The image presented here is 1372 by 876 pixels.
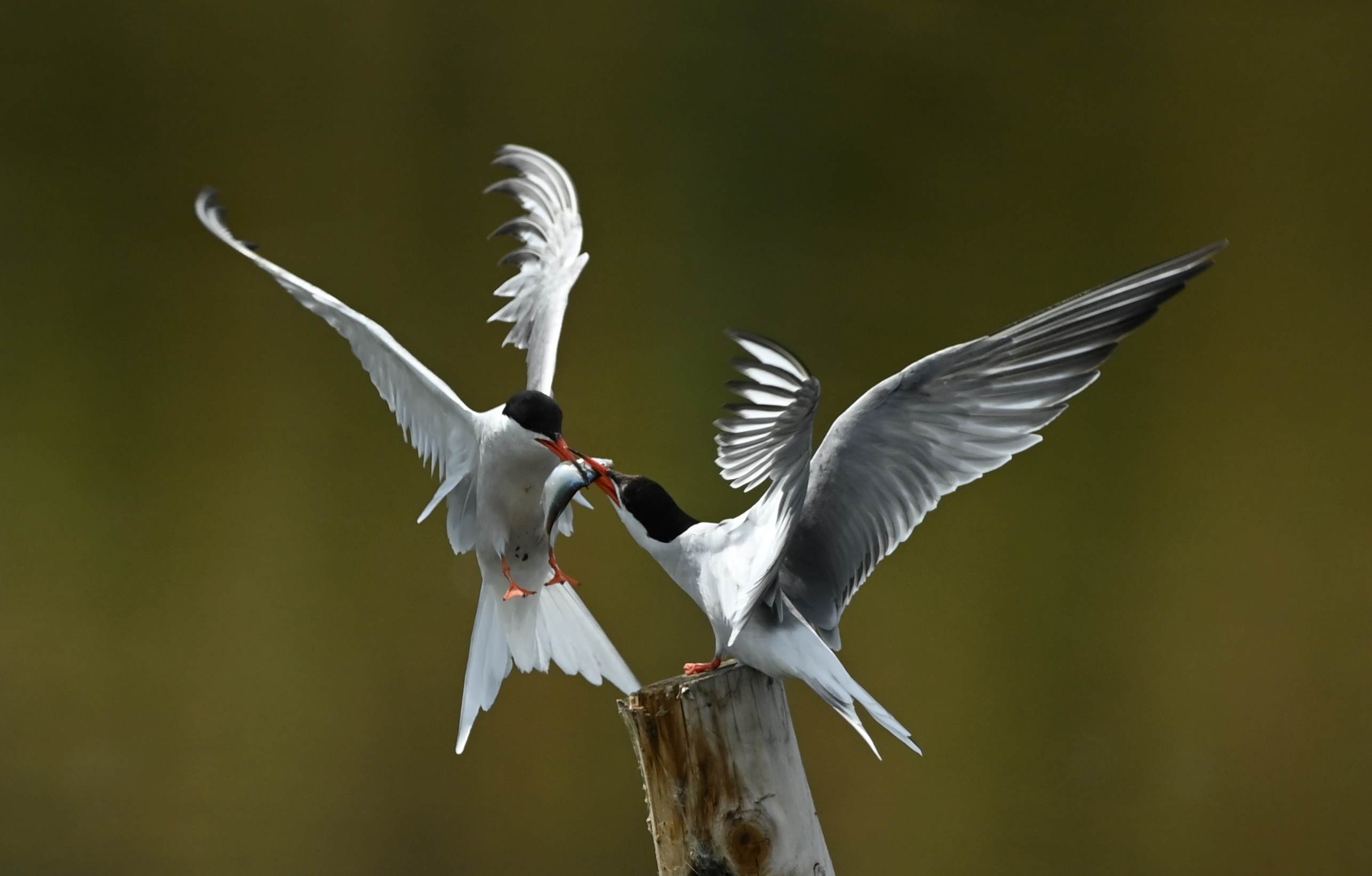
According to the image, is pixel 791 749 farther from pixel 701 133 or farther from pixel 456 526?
pixel 701 133

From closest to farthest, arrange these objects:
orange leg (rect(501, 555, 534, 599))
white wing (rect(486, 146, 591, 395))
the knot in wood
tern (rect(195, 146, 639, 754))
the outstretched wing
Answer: the outstretched wing, the knot in wood, tern (rect(195, 146, 639, 754)), orange leg (rect(501, 555, 534, 599)), white wing (rect(486, 146, 591, 395))

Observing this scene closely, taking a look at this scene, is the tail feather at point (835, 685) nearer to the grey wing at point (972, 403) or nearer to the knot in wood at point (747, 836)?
the knot in wood at point (747, 836)

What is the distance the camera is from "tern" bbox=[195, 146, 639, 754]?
2.24m

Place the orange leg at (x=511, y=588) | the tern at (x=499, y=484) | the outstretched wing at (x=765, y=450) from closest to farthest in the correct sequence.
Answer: the outstretched wing at (x=765, y=450), the tern at (x=499, y=484), the orange leg at (x=511, y=588)

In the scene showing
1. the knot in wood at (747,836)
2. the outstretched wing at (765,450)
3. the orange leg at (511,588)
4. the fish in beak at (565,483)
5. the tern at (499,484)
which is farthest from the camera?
the orange leg at (511,588)

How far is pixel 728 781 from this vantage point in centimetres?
181

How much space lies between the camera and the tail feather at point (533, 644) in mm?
2420

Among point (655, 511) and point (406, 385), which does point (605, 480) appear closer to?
point (655, 511)

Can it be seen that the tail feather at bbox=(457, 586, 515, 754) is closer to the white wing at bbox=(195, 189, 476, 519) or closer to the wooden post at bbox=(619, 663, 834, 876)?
the white wing at bbox=(195, 189, 476, 519)

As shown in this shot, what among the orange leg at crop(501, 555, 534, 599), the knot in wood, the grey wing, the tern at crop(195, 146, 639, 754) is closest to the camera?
the knot in wood

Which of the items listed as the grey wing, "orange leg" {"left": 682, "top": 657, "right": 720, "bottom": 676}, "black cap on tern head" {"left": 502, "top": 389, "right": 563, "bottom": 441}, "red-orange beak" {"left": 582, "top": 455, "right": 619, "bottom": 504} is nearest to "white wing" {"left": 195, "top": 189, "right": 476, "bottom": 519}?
"black cap on tern head" {"left": 502, "top": 389, "right": 563, "bottom": 441}

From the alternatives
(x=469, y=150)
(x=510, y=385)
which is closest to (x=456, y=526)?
(x=510, y=385)

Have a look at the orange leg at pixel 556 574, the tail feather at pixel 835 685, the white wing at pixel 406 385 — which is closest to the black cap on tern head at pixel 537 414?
the white wing at pixel 406 385

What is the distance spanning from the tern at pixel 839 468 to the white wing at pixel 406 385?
253 mm
